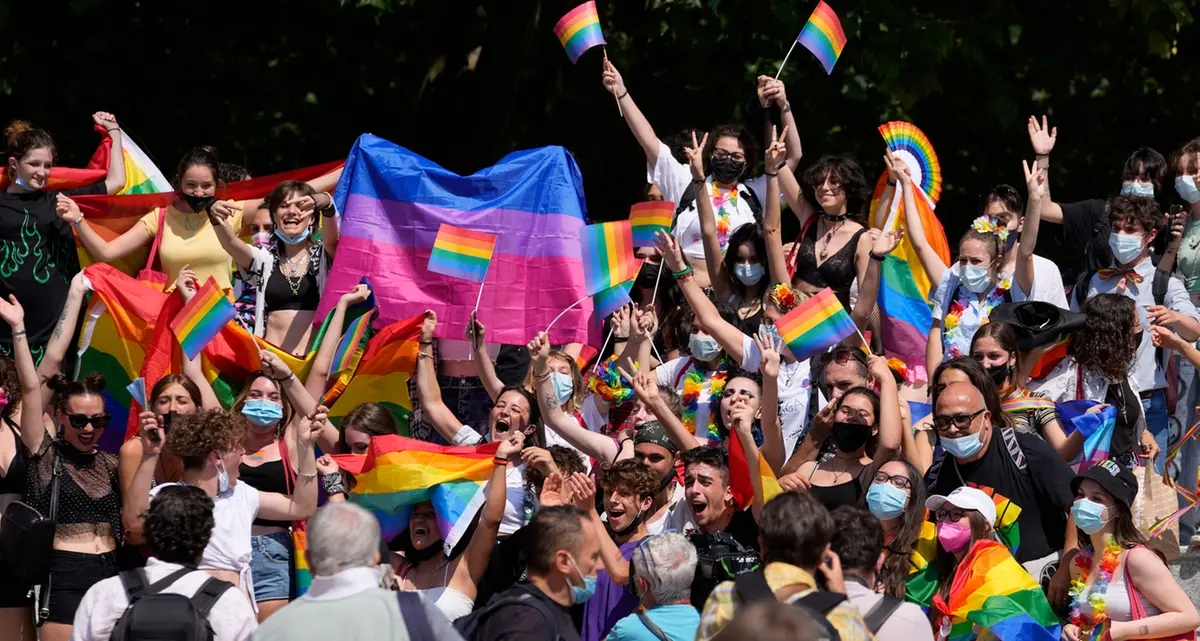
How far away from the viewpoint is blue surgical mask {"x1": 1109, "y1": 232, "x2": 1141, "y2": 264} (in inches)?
392

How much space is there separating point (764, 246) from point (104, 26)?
5.78 m

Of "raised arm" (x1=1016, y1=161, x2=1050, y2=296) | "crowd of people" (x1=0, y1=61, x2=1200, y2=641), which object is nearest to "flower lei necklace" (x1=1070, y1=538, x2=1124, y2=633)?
"crowd of people" (x1=0, y1=61, x2=1200, y2=641)

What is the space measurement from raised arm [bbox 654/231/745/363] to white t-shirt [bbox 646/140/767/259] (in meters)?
0.46

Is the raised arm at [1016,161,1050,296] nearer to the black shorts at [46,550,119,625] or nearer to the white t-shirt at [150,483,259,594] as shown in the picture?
the white t-shirt at [150,483,259,594]

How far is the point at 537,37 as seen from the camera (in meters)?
13.5

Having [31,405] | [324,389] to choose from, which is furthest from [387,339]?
[31,405]

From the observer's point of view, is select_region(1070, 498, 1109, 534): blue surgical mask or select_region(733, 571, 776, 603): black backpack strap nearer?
select_region(733, 571, 776, 603): black backpack strap

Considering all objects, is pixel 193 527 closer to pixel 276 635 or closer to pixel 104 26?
pixel 276 635

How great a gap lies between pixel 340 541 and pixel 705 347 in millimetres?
4062

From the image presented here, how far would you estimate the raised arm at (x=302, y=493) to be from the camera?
8266mm

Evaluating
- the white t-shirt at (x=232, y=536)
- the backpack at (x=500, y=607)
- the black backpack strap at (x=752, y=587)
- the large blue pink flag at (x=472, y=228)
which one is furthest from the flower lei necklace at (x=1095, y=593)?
the large blue pink flag at (x=472, y=228)

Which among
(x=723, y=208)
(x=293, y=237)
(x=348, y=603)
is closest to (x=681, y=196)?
(x=723, y=208)

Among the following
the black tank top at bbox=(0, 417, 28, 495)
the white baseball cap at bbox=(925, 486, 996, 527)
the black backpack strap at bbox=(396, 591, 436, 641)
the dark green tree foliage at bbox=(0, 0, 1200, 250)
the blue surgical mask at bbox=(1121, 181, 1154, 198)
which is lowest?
the black backpack strap at bbox=(396, 591, 436, 641)

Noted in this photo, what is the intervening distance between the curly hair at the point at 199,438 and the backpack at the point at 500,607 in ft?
5.64
